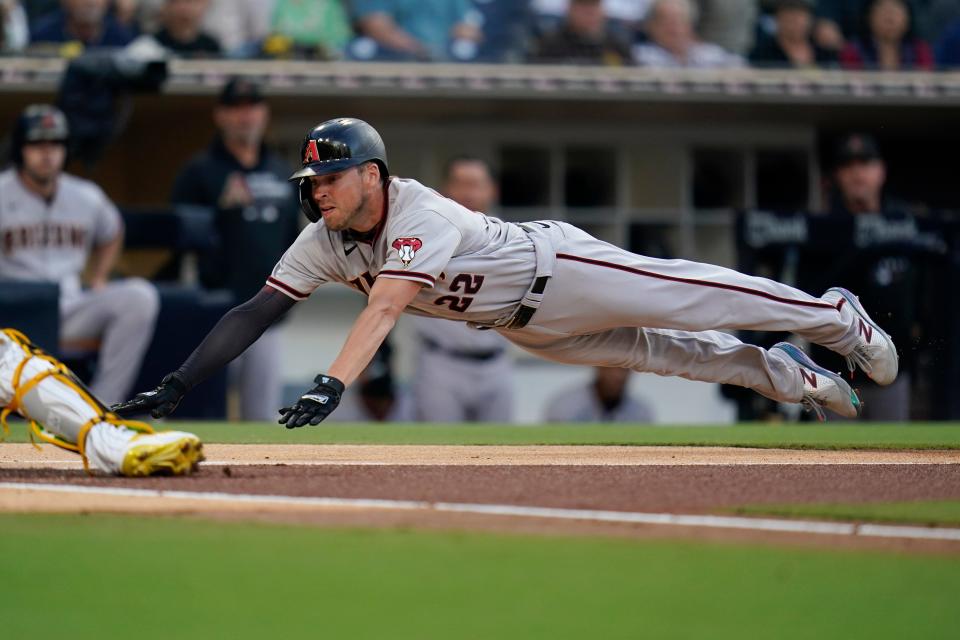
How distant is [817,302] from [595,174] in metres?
6.33

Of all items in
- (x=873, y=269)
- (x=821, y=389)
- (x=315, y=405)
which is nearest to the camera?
(x=315, y=405)

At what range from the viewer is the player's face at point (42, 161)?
8797mm

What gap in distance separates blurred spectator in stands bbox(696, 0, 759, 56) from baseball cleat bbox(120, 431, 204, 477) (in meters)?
8.77

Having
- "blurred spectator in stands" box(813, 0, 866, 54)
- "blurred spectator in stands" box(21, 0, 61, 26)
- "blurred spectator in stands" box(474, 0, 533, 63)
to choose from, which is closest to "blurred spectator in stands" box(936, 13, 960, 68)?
"blurred spectator in stands" box(813, 0, 866, 54)

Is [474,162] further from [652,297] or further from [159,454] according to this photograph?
[159,454]

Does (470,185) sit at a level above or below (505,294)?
above

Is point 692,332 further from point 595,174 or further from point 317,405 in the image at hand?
point 595,174

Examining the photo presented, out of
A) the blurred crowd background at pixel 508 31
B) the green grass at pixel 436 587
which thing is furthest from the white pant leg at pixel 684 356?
the blurred crowd background at pixel 508 31

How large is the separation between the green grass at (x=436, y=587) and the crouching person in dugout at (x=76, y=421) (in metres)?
0.79

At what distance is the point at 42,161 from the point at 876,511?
609 centimetres

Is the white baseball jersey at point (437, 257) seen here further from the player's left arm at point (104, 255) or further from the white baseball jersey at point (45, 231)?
the player's left arm at point (104, 255)

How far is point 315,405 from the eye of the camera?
459cm

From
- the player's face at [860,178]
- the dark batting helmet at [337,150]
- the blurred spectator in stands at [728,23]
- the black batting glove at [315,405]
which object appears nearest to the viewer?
the black batting glove at [315,405]

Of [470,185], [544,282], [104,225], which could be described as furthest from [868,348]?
[104,225]
